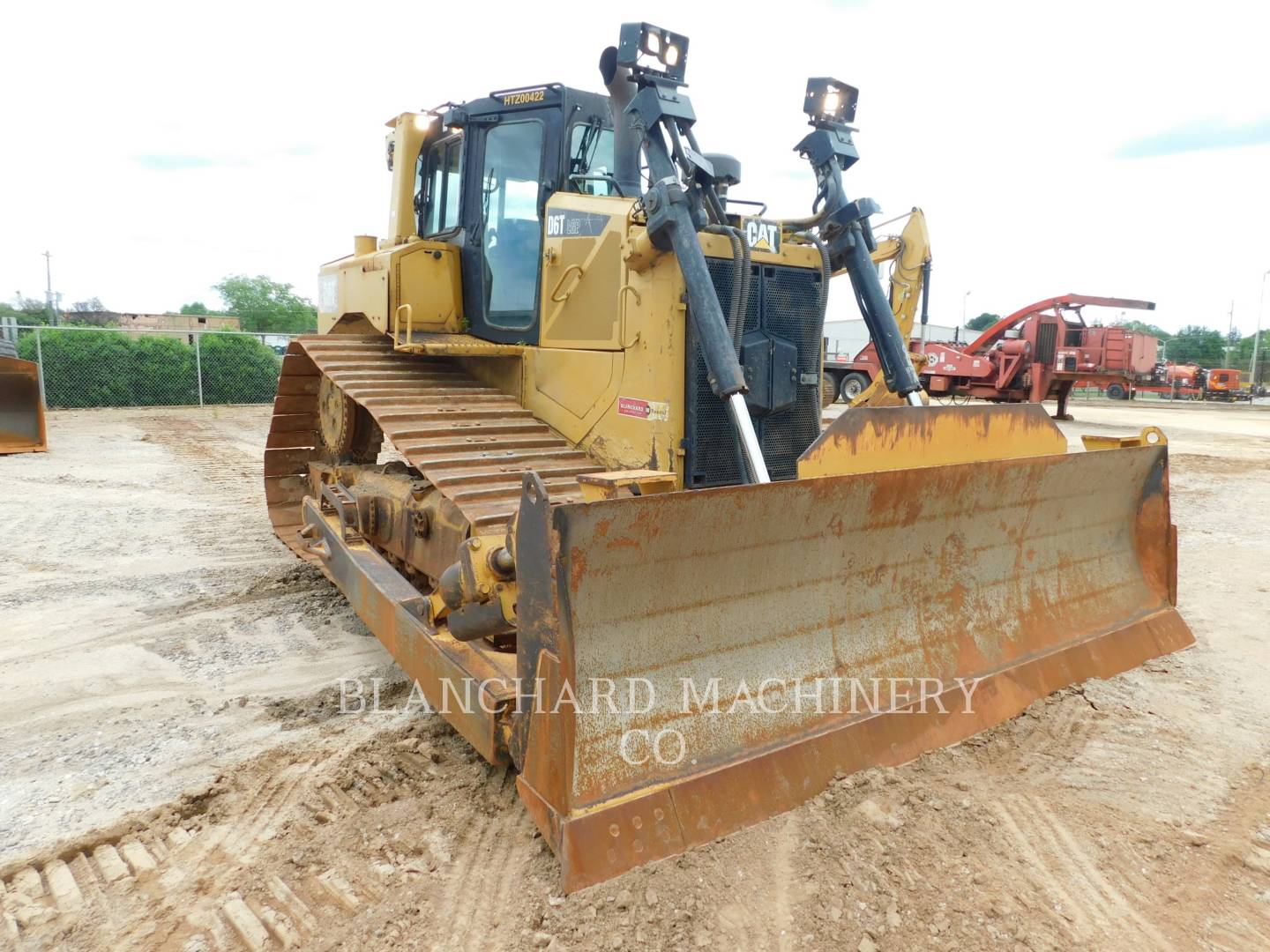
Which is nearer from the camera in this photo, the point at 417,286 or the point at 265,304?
the point at 417,286

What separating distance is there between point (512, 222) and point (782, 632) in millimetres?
3000

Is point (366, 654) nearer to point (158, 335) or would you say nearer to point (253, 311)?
point (158, 335)

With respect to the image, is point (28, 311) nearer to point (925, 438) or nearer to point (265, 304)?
point (265, 304)

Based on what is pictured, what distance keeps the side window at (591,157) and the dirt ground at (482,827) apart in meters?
2.74

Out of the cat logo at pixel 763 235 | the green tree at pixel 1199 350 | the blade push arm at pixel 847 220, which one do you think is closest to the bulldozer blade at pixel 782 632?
the blade push arm at pixel 847 220

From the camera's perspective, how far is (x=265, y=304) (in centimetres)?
5812

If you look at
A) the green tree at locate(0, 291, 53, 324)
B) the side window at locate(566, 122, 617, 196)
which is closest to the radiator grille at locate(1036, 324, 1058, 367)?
the side window at locate(566, 122, 617, 196)

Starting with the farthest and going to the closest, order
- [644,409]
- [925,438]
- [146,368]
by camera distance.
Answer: [146,368]
[644,409]
[925,438]

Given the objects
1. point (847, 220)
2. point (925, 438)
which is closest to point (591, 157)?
point (847, 220)

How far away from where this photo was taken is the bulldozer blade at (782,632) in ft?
8.21

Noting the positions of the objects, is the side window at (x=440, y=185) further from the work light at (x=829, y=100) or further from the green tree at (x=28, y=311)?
the green tree at (x=28, y=311)

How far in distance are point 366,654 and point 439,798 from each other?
161 cm

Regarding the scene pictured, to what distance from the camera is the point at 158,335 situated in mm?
19031

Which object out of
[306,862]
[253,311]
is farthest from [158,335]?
[253,311]
